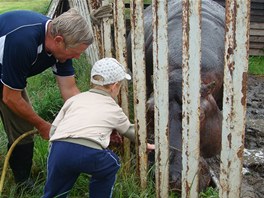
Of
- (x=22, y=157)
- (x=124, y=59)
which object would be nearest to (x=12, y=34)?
(x=124, y=59)

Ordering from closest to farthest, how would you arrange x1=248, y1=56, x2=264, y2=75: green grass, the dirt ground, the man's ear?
the man's ear
the dirt ground
x1=248, y1=56, x2=264, y2=75: green grass

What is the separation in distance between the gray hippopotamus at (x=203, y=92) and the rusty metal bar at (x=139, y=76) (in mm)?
275

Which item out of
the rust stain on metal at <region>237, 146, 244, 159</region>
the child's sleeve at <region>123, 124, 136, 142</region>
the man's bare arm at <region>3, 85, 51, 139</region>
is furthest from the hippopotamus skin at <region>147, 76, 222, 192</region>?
the man's bare arm at <region>3, 85, 51, 139</region>

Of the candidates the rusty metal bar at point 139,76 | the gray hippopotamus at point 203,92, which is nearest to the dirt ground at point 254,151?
the gray hippopotamus at point 203,92

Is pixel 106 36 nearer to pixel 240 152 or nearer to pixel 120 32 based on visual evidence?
pixel 120 32

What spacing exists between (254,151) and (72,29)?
2733 mm

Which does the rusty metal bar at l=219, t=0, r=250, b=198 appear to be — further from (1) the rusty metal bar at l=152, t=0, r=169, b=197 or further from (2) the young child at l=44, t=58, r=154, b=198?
(2) the young child at l=44, t=58, r=154, b=198

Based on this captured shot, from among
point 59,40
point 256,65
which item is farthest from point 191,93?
point 256,65

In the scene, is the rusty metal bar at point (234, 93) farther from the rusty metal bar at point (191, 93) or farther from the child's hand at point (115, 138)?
the child's hand at point (115, 138)

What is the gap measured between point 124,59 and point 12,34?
90 cm

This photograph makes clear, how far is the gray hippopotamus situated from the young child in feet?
2.34

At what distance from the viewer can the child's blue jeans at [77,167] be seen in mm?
3082

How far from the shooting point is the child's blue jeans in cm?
308

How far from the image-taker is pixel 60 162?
3090mm
